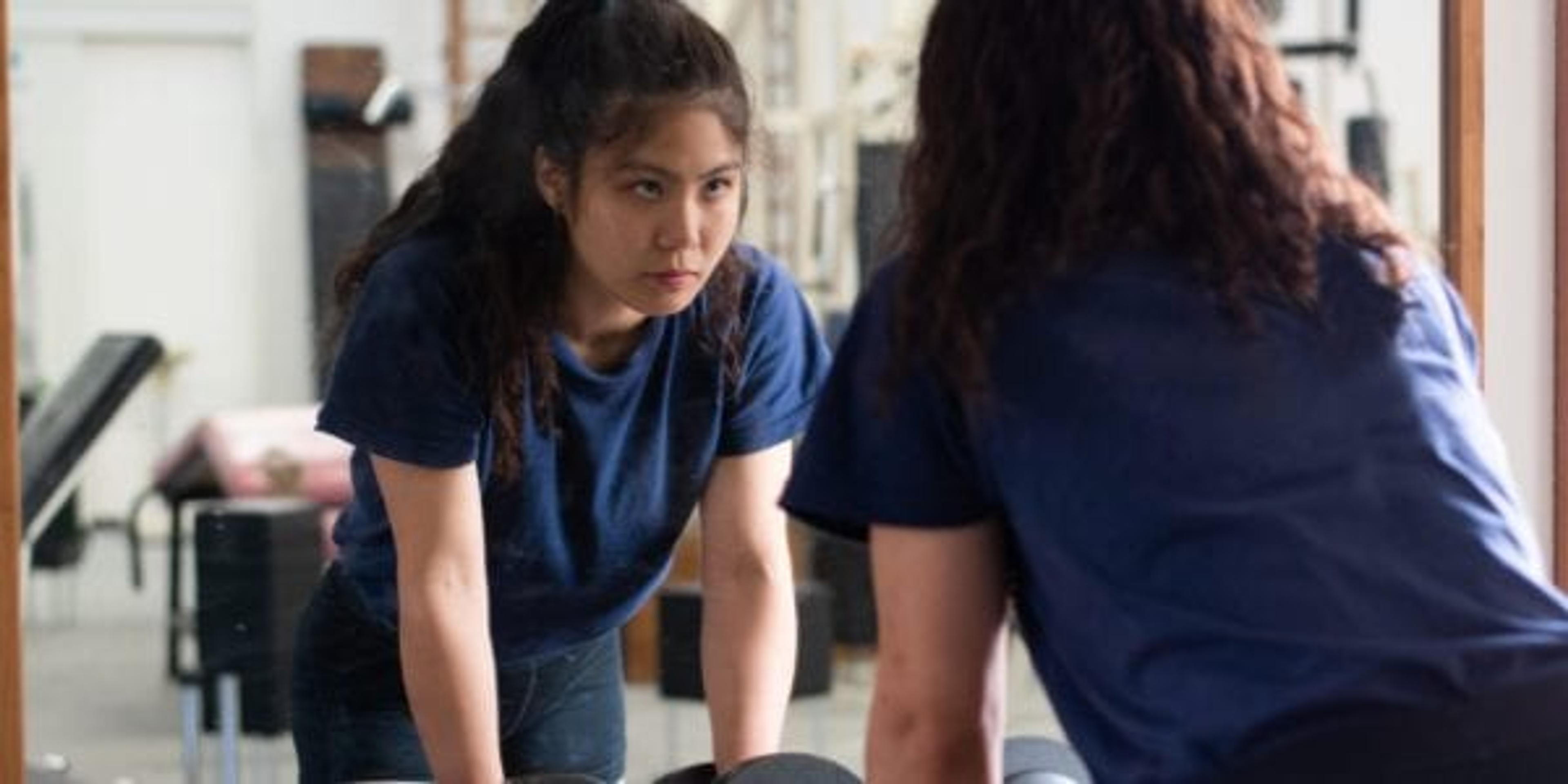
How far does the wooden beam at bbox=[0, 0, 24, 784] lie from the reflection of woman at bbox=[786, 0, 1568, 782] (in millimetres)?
938

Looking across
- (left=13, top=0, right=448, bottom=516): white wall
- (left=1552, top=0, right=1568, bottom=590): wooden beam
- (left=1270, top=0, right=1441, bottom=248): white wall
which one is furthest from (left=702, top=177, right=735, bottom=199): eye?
(left=1552, top=0, right=1568, bottom=590): wooden beam

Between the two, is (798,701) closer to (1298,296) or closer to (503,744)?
(503,744)

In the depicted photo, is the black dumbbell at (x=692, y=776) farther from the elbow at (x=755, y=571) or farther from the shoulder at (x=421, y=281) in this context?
the shoulder at (x=421, y=281)

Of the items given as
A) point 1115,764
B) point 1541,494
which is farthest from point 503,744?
point 1541,494

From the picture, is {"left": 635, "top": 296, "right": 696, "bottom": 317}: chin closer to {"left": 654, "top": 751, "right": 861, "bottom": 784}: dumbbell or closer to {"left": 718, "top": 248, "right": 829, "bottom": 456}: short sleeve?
{"left": 718, "top": 248, "right": 829, "bottom": 456}: short sleeve

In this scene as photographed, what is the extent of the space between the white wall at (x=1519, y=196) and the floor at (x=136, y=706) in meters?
0.70

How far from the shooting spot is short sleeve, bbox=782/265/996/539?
1030 millimetres

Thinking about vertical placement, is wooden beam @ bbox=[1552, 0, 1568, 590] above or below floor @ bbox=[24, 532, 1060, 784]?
above

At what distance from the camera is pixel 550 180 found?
5.27 ft

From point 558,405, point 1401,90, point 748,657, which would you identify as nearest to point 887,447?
point 558,405

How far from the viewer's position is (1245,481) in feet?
3.18

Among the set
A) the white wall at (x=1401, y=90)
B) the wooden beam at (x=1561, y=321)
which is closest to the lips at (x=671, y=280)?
the white wall at (x=1401, y=90)

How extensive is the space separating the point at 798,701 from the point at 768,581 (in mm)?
266

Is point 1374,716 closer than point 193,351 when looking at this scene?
Yes
